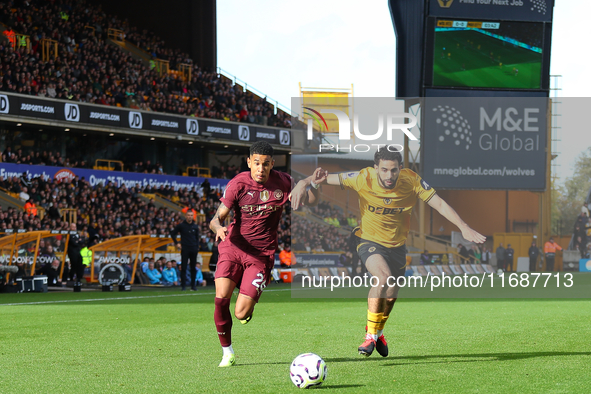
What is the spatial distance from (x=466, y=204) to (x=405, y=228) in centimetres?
1453

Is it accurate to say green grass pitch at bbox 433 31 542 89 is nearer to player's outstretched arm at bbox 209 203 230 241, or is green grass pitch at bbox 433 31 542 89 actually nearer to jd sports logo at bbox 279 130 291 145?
jd sports logo at bbox 279 130 291 145

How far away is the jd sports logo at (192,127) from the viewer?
3784 centimetres

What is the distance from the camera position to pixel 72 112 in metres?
33.0

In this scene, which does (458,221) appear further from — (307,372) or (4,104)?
(4,104)

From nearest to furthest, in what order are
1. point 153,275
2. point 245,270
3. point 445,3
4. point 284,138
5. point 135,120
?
point 245,270 < point 153,275 < point 445,3 < point 135,120 < point 284,138

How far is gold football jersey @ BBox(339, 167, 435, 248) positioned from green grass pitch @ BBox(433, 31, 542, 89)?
20876mm

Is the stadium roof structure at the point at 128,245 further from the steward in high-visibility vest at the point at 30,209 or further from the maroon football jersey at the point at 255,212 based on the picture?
the maroon football jersey at the point at 255,212

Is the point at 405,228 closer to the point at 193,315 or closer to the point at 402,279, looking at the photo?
the point at 402,279

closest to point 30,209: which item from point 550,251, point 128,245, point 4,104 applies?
point 4,104

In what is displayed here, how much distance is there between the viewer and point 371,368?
21.1ft

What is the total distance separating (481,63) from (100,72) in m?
19.1

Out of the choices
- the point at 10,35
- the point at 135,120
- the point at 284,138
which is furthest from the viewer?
the point at 284,138

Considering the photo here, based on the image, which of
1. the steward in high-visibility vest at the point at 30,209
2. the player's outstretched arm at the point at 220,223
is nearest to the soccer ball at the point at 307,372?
the player's outstretched arm at the point at 220,223

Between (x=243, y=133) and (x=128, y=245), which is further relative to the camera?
(x=243, y=133)
